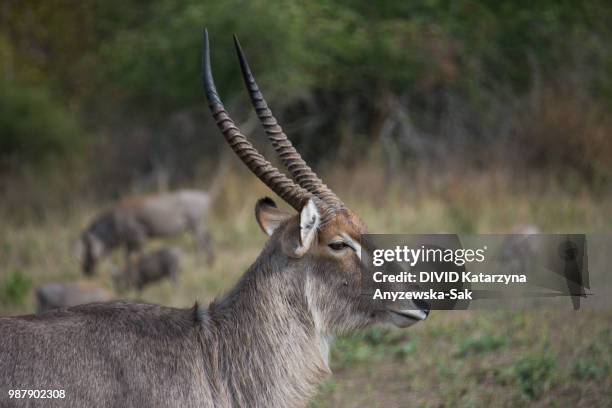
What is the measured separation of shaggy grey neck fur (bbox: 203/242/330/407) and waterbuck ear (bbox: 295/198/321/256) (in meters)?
0.15

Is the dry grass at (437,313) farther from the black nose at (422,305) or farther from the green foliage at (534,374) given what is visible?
the black nose at (422,305)

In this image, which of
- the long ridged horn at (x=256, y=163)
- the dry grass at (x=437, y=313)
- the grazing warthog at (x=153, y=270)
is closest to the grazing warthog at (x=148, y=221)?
the dry grass at (x=437, y=313)

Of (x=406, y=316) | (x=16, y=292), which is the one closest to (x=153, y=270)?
(x=16, y=292)

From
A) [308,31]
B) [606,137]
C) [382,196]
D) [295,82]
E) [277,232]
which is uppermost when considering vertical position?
[308,31]

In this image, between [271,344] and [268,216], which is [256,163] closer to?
[268,216]

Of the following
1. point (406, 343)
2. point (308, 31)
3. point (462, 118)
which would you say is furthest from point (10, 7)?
point (406, 343)

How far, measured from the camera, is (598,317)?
644 centimetres

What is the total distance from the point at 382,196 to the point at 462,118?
10.0ft

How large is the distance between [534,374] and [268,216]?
222cm

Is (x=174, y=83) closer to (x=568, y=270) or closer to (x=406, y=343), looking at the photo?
(x=406, y=343)

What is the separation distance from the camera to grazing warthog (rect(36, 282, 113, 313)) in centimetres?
855

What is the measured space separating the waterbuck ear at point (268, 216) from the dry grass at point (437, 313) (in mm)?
756

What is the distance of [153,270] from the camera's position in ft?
34.1

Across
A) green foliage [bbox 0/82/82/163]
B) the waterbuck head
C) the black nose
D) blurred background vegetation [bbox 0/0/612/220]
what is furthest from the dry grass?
green foliage [bbox 0/82/82/163]
